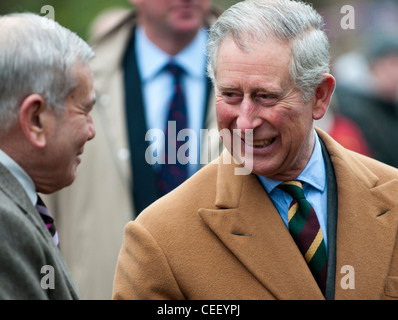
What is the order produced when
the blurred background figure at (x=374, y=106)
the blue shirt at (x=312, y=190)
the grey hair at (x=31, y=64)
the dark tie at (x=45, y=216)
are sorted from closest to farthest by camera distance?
the grey hair at (x=31, y=64) < the dark tie at (x=45, y=216) < the blue shirt at (x=312, y=190) < the blurred background figure at (x=374, y=106)

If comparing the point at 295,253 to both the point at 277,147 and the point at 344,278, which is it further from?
the point at 277,147

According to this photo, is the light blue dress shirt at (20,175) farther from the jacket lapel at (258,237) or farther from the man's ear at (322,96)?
the man's ear at (322,96)

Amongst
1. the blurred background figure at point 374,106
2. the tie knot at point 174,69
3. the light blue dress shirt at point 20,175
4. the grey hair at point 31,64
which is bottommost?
the blurred background figure at point 374,106

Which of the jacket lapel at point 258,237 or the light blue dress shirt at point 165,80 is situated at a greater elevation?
the light blue dress shirt at point 165,80

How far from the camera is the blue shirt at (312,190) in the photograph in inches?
135

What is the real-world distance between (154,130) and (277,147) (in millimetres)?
1813

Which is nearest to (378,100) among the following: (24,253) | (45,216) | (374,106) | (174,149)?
(374,106)

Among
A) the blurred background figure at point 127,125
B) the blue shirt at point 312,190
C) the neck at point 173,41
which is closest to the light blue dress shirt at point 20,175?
the blue shirt at point 312,190

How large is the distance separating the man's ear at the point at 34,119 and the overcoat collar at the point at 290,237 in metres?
0.75

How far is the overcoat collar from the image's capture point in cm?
324

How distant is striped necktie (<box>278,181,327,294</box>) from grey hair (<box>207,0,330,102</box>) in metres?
0.44

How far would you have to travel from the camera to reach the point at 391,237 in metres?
3.40

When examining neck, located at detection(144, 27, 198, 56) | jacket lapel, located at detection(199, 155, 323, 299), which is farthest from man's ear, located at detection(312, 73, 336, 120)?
neck, located at detection(144, 27, 198, 56)

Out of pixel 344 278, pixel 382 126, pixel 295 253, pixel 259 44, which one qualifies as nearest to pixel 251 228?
pixel 295 253
